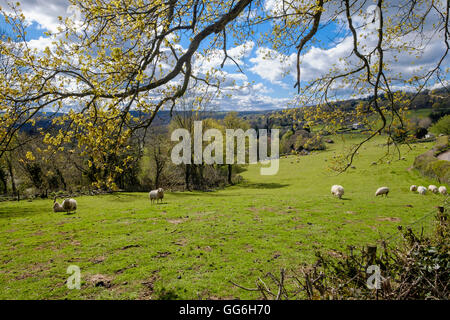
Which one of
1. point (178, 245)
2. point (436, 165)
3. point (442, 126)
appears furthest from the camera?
point (442, 126)

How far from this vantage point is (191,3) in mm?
6094

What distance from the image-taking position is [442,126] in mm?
40719

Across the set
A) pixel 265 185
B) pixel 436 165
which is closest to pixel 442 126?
pixel 436 165

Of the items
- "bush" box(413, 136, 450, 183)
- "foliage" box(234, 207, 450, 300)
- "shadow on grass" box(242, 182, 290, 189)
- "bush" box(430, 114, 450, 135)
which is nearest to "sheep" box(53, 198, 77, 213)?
"foliage" box(234, 207, 450, 300)

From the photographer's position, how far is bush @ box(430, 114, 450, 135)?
130ft

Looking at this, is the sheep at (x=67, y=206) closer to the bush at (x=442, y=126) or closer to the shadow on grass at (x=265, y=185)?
the shadow on grass at (x=265, y=185)

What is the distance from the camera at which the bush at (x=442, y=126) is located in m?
39.7

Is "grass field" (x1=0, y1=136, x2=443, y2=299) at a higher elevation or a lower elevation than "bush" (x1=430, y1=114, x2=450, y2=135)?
lower

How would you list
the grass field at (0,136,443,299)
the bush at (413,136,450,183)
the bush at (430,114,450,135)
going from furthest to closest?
the bush at (430,114,450,135) < the bush at (413,136,450,183) < the grass field at (0,136,443,299)

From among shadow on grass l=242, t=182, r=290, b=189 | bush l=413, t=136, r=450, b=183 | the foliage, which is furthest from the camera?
shadow on grass l=242, t=182, r=290, b=189

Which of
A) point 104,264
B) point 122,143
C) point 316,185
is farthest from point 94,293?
point 316,185

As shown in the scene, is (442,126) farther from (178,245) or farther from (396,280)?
(396,280)

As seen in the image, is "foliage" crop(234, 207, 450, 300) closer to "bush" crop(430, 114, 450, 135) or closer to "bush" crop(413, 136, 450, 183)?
"bush" crop(413, 136, 450, 183)

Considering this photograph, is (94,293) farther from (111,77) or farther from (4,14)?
(4,14)
